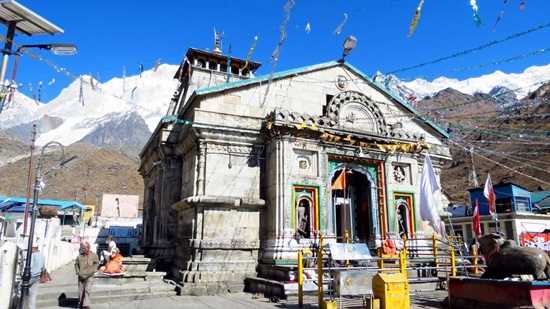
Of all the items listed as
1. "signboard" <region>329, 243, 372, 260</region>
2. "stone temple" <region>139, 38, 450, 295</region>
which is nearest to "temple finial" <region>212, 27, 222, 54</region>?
"stone temple" <region>139, 38, 450, 295</region>

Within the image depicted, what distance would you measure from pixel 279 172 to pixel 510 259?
8.58 metres

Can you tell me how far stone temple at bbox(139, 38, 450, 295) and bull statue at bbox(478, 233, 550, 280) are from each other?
6.71 meters

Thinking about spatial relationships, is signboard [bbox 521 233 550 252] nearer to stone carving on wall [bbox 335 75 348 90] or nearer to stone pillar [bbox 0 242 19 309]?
stone carving on wall [bbox 335 75 348 90]

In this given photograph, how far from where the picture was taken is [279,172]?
15.6 meters

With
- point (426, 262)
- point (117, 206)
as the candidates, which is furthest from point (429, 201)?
point (117, 206)

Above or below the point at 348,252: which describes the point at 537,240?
below

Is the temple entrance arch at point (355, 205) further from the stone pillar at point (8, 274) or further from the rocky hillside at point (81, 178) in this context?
the rocky hillside at point (81, 178)

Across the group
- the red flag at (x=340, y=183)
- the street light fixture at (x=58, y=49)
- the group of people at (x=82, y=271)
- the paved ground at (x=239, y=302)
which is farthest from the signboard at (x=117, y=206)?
the street light fixture at (x=58, y=49)

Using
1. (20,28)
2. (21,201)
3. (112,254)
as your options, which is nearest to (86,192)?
(21,201)

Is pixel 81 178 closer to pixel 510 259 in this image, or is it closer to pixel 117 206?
pixel 117 206

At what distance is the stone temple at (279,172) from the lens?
1530 cm

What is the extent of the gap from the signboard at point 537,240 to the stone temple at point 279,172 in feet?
66.9

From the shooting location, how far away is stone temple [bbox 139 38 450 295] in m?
15.3

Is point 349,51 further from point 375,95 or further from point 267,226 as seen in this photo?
point 267,226
